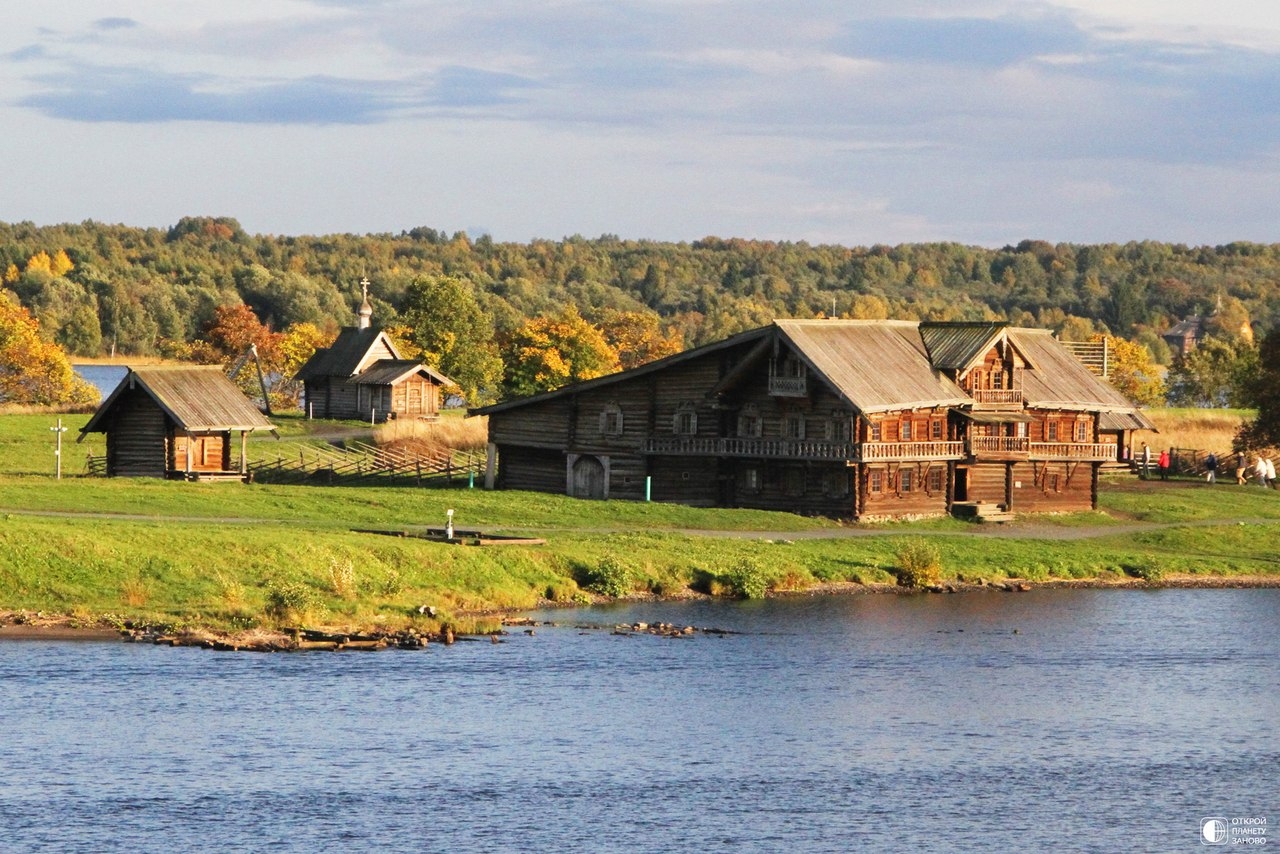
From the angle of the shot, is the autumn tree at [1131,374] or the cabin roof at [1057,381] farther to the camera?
the autumn tree at [1131,374]

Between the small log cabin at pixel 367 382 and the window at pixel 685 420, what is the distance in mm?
36911

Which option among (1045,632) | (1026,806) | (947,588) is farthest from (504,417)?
(1026,806)

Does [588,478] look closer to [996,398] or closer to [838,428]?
[838,428]

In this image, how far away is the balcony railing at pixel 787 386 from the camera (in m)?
78.3

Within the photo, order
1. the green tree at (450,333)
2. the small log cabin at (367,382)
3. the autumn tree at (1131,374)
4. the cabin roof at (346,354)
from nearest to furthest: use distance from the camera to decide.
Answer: the small log cabin at (367,382), the cabin roof at (346,354), the green tree at (450,333), the autumn tree at (1131,374)

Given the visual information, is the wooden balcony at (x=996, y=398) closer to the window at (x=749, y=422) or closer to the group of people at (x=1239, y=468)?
the window at (x=749, y=422)

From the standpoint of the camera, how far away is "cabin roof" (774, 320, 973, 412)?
77.3 metres

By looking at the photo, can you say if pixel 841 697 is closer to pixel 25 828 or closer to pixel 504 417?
pixel 25 828

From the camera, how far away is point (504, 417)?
87250 millimetres

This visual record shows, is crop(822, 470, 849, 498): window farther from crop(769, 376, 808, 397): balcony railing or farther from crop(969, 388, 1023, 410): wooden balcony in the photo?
crop(969, 388, 1023, 410): wooden balcony

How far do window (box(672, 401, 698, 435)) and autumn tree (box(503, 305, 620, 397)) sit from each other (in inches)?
1849

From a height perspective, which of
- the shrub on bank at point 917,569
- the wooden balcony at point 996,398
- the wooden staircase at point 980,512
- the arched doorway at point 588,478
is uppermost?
the wooden balcony at point 996,398

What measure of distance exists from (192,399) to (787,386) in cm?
2161

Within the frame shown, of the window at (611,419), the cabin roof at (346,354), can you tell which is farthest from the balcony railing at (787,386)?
the cabin roof at (346,354)
